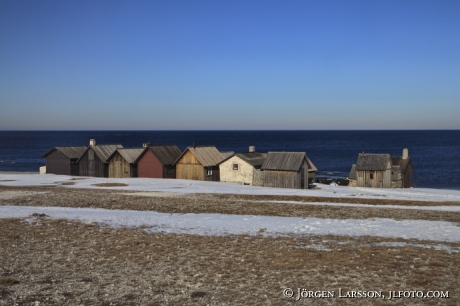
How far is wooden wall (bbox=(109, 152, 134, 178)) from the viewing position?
186 ft

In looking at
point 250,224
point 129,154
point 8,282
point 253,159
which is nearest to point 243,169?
point 253,159

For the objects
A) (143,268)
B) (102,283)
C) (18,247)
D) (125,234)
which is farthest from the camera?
(125,234)

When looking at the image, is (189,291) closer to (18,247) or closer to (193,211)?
(18,247)

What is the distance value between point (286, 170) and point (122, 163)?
21935mm

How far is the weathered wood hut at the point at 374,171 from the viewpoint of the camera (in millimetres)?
54188

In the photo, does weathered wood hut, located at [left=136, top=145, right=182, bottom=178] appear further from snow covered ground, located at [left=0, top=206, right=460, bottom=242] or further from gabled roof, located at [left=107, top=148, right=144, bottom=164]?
snow covered ground, located at [left=0, top=206, right=460, bottom=242]

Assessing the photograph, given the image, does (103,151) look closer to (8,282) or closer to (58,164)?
(58,164)

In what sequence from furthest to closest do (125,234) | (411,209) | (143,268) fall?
(411,209) → (125,234) → (143,268)

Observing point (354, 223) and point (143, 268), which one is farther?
point (354, 223)

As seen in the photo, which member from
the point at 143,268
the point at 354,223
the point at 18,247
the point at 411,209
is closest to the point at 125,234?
the point at 18,247

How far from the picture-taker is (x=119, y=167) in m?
57.2

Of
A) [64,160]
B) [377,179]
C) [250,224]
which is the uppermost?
[64,160]

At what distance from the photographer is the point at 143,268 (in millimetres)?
14398

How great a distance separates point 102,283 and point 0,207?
731 inches
